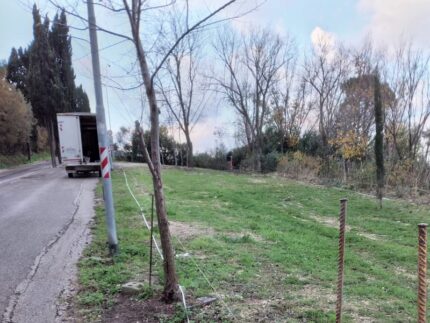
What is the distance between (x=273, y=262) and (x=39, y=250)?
418 centimetres

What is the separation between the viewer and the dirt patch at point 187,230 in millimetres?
8305

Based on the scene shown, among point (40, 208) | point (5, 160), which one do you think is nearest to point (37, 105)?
point (5, 160)

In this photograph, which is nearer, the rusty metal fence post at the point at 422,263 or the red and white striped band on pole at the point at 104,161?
the rusty metal fence post at the point at 422,263

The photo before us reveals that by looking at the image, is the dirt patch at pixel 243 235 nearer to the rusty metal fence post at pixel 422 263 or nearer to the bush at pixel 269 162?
the rusty metal fence post at pixel 422 263

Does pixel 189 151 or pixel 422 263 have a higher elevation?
pixel 189 151

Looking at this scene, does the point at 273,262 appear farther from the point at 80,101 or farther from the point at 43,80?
the point at 80,101

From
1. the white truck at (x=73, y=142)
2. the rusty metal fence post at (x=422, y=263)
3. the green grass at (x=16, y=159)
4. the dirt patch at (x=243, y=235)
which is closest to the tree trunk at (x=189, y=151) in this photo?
the white truck at (x=73, y=142)

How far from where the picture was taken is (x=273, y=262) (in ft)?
21.1

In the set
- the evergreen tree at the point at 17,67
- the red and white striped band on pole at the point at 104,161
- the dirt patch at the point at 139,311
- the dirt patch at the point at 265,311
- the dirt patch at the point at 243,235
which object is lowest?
the dirt patch at the point at 243,235

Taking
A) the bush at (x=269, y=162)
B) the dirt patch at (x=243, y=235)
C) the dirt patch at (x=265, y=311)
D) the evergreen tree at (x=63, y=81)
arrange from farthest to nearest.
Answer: the evergreen tree at (x=63, y=81)
the bush at (x=269, y=162)
the dirt patch at (x=243, y=235)
the dirt patch at (x=265, y=311)

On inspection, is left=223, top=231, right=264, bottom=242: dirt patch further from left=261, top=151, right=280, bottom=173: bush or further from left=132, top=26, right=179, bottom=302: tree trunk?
left=261, top=151, right=280, bottom=173: bush

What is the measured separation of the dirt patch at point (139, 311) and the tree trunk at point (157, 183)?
0.15 metres

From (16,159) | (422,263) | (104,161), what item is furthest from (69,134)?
(16,159)

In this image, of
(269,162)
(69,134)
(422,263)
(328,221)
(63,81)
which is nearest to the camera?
(422,263)
